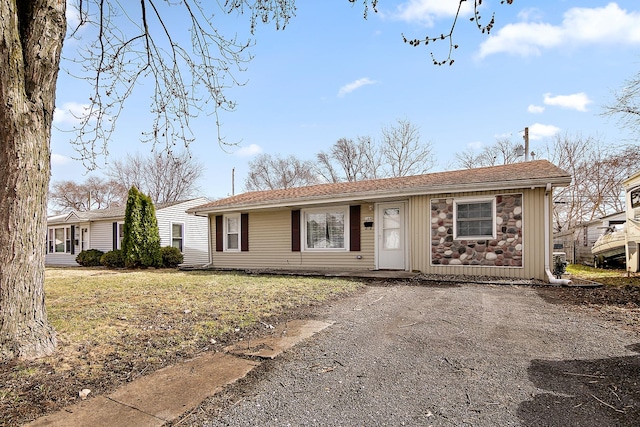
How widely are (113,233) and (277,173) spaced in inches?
740

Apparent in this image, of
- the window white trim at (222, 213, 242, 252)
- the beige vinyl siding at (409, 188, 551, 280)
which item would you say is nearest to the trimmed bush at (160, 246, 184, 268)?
the window white trim at (222, 213, 242, 252)

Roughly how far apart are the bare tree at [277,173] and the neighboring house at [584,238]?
784 inches

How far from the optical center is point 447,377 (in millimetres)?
2850

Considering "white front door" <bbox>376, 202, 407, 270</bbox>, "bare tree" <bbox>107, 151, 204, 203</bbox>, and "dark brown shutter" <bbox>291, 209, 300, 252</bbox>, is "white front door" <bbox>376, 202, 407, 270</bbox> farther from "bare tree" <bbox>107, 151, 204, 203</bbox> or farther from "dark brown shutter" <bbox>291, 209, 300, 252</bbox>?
"bare tree" <bbox>107, 151, 204, 203</bbox>

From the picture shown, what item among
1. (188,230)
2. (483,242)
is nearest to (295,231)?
(483,242)

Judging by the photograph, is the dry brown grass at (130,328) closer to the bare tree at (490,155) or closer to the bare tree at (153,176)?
the bare tree at (490,155)

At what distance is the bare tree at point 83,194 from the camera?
3406 cm

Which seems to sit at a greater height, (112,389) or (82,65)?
(82,65)

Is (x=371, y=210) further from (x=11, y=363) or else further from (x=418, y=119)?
(x=418, y=119)

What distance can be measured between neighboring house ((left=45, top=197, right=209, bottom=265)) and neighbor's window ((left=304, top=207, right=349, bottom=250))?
26.3 ft

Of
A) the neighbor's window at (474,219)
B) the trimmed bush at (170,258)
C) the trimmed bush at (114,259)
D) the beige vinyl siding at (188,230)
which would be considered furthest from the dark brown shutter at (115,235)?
the neighbor's window at (474,219)

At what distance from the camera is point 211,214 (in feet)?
44.7

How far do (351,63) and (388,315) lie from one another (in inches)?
185

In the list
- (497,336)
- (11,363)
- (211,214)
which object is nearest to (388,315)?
(497,336)
